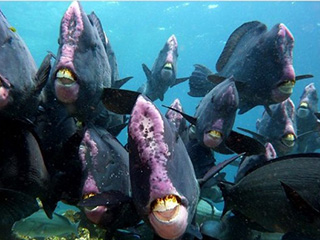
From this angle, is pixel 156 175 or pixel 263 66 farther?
pixel 263 66

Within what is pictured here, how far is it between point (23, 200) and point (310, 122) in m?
6.65

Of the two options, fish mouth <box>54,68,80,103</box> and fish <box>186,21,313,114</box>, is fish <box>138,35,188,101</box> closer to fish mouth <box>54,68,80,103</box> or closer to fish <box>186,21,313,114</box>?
fish <box>186,21,313,114</box>

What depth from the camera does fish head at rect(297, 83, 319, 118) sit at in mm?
6563

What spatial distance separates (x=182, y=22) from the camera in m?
51.6

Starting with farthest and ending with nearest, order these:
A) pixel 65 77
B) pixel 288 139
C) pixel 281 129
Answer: pixel 281 129
pixel 288 139
pixel 65 77

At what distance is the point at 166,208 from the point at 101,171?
2.91 ft

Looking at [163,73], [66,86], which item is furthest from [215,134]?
[163,73]

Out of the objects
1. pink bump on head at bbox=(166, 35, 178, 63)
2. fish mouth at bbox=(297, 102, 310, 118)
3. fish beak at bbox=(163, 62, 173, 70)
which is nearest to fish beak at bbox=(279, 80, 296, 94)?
fish mouth at bbox=(297, 102, 310, 118)

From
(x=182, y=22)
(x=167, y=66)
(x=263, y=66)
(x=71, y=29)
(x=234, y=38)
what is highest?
(x=71, y=29)

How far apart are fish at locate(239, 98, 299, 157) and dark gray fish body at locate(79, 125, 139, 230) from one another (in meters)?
2.76

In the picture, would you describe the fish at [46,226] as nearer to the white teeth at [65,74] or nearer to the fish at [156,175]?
the white teeth at [65,74]

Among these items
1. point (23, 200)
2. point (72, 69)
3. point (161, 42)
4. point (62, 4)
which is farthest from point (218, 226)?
point (161, 42)

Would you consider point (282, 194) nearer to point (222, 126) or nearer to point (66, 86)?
point (222, 126)

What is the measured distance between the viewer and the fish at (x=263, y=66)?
3.77 meters
